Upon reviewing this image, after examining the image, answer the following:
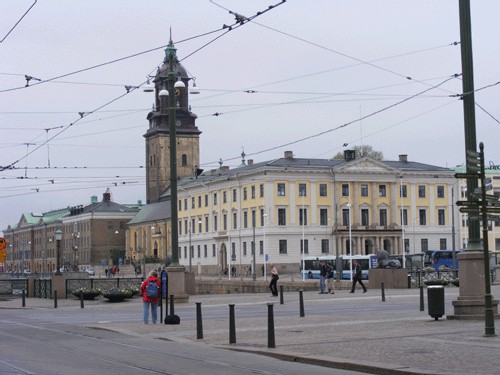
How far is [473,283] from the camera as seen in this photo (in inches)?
965

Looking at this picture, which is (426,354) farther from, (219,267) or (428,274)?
(219,267)

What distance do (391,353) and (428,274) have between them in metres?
50.4

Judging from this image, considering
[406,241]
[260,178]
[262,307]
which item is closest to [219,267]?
[260,178]

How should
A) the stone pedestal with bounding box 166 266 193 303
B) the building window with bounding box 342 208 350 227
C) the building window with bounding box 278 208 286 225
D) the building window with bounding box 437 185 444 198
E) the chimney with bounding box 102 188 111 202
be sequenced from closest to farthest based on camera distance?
the stone pedestal with bounding box 166 266 193 303 → the building window with bounding box 278 208 286 225 → the building window with bounding box 342 208 350 227 → the building window with bounding box 437 185 444 198 → the chimney with bounding box 102 188 111 202

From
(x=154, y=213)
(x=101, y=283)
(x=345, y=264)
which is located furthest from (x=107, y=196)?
(x=101, y=283)

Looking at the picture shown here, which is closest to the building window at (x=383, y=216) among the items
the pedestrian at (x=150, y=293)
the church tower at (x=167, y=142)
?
the church tower at (x=167, y=142)

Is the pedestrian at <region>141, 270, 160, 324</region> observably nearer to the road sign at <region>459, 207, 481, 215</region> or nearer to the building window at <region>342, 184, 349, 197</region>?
the road sign at <region>459, 207, 481, 215</region>

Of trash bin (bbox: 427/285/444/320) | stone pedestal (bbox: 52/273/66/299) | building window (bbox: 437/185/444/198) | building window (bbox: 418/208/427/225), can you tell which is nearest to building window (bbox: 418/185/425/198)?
building window (bbox: 418/208/427/225)

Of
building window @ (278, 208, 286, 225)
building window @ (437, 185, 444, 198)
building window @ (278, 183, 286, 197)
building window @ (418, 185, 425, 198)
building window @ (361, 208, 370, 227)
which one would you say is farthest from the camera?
building window @ (437, 185, 444, 198)

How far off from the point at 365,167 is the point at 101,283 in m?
68.6

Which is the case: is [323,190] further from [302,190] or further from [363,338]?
[363,338]

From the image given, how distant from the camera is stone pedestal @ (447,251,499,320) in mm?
24484

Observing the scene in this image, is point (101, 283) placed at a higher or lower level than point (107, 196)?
lower

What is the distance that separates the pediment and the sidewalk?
279ft
